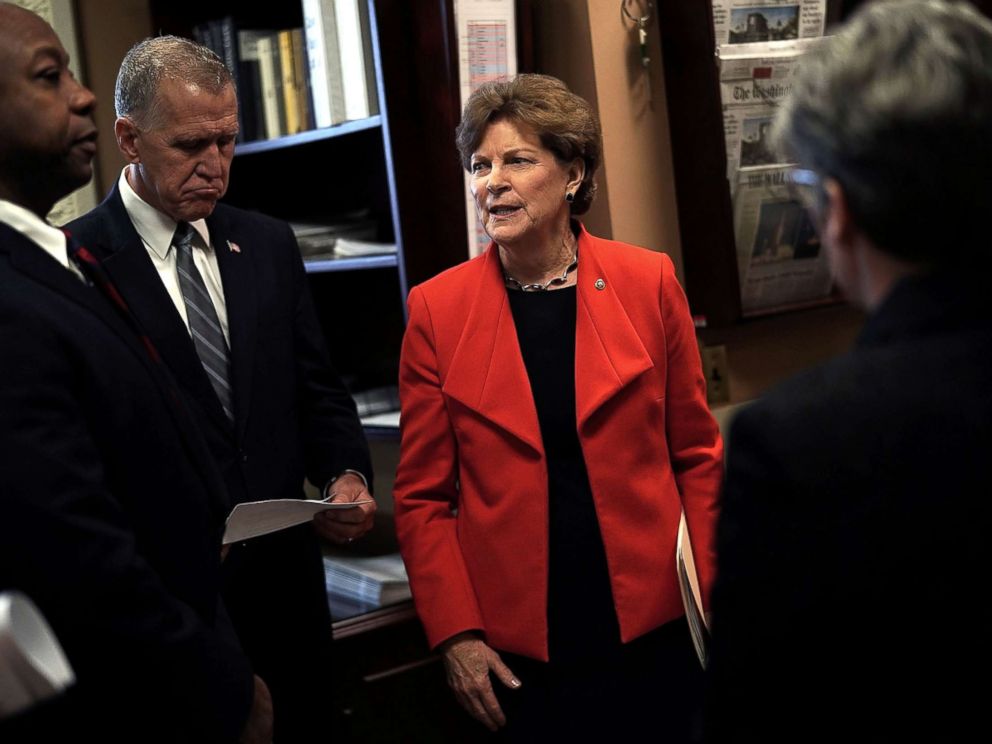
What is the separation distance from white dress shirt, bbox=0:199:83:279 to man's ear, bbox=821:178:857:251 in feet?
2.68

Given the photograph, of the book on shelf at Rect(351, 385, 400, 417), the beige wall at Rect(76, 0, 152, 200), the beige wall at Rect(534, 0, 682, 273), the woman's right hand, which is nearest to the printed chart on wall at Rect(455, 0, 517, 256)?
the beige wall at Rect(534, 0, 682, 273)

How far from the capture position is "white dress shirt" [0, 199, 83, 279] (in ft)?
3.76

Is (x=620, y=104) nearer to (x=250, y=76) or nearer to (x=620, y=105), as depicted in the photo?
(x=620, y=105)

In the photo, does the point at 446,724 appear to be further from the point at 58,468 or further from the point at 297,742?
the point at 58,468

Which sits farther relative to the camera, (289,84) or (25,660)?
(289,84)

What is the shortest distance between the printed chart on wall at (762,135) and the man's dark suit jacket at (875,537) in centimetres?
142

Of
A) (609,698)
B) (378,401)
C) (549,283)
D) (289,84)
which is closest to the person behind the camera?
(609,698)

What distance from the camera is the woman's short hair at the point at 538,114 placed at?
65.8 inches

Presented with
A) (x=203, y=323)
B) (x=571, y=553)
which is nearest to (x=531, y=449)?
(x=571, y=553)

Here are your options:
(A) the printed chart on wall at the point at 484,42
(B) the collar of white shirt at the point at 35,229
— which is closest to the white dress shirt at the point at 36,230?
(B) the collar of white shirt at the point at 35,229

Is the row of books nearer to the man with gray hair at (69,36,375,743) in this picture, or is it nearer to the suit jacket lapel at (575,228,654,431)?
the man with gray hair at (69,36,375,743)

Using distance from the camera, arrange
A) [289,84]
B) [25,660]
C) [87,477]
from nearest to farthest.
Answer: [25,660], [87,477], [289,84]

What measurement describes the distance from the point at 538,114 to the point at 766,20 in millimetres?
796

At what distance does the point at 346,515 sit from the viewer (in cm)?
178
